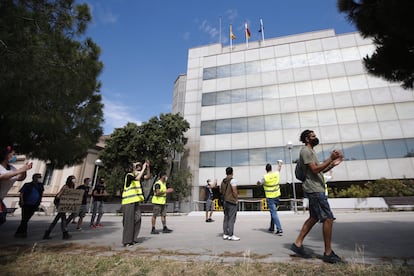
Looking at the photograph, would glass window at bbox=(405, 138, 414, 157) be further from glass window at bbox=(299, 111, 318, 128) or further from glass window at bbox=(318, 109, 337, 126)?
glass window at bbox=(299, 111, 318, 128)

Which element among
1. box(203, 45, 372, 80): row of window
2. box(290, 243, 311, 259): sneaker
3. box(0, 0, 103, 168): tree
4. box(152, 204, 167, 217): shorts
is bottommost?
box(290, 243, 311, 259): sneaker

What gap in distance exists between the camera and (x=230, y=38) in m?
32.7

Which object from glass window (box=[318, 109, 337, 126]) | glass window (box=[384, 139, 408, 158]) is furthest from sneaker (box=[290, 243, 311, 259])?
glass window (box=[384, 139, 408, 158])

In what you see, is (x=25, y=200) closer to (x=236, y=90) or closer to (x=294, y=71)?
(x=236, y=90)

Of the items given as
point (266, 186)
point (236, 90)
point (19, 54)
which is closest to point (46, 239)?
point (19, 54)

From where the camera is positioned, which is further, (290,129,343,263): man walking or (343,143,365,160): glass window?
(343,143,365,160): glass window

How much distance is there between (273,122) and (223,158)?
23.1 ft

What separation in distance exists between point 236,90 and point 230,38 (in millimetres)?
10614

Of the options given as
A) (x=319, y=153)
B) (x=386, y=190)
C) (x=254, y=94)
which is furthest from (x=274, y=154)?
(x=386, y=190)

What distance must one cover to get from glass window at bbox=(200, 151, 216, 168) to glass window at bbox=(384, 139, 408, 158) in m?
17.3

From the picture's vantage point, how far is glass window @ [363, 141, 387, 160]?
821 inches

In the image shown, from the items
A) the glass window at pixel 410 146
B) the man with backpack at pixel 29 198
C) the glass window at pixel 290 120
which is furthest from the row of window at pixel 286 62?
the man with backpack at pixel 29 198

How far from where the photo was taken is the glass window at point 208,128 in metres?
26.3

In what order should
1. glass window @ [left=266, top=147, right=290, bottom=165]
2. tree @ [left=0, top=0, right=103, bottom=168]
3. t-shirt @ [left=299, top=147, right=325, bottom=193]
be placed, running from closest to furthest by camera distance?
t-shirt @ [left=299, top=147, right=325, bottom=193] → tree @ [left=0, top=0, right=103, bottom=168] → glass window @ [left=266, top=147, right=290, bottom=165]
